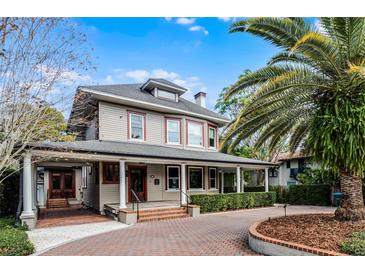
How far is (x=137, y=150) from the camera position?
13102 millimetres

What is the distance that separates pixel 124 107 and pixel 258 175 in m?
19.0

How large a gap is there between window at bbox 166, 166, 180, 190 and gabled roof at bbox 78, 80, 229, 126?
346 cm

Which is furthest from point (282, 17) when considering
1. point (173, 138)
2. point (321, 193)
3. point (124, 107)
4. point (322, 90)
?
Answer: point (321, 193)

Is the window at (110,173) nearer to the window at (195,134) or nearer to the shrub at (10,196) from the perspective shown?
the shrub at (10,196)

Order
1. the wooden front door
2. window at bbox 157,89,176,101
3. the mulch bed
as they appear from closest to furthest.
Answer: the mulch bed → window at bbox 157,89,176,101 → the wooden front door

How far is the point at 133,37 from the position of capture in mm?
9133

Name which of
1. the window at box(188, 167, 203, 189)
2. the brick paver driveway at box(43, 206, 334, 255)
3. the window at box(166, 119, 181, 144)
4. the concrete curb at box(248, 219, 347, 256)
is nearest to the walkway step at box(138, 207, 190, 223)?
the brick paver driveway at box(43, 206, 334, 255)

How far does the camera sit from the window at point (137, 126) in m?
15.2

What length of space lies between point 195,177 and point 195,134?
2.81 meters

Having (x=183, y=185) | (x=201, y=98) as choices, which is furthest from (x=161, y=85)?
(x=183, y=185)

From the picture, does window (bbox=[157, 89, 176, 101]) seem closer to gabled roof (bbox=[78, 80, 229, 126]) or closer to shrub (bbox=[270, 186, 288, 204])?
gabled roof (bbox=[78, 80, 229, 126])

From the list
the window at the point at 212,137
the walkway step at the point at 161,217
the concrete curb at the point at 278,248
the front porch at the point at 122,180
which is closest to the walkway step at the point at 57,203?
the front porch at the point at 122,180

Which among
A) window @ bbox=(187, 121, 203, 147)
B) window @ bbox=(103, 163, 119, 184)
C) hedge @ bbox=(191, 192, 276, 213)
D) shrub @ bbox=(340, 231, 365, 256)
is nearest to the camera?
shrub @ bbox=(340, 231, 365, 256)

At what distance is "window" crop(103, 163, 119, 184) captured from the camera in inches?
552
